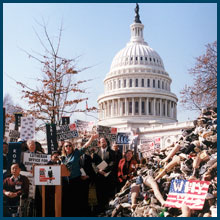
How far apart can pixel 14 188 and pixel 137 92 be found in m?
68.6

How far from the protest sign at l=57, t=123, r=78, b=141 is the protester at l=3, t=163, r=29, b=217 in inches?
76.5

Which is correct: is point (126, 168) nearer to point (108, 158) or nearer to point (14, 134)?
point (108, 158)

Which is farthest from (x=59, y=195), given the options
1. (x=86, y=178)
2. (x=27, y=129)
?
(x=27, y=129)

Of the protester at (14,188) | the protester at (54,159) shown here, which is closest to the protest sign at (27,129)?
the protester at (54,159)

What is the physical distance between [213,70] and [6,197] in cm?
1199

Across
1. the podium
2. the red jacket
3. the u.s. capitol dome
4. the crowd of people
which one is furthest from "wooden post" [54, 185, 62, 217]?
the u.s. capitol dome

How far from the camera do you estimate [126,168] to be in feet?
31.5

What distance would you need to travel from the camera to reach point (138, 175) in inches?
372

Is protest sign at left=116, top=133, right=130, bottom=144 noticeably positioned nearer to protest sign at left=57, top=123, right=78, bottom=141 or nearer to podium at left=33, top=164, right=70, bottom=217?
protest sign at left=57, top=123, right=78, bottom=141

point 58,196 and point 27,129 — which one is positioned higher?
point 27,129

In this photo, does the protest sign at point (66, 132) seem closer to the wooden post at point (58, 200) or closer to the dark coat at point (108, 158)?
the dark coat at point (108, 158)

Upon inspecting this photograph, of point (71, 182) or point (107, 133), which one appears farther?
point (107, 133)

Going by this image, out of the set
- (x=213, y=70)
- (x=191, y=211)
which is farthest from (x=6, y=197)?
(x=213, y=70)

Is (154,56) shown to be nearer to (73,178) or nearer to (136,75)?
(136,75)
